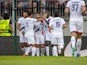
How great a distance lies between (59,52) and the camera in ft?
56.6

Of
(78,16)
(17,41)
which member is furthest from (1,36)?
(78,16)

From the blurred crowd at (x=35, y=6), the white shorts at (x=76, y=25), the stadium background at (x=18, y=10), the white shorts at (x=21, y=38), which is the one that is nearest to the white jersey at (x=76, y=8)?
the white shorts at (x=76, y=25)

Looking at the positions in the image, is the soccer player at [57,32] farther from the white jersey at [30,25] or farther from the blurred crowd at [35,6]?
the blurred crowd at [35,6]

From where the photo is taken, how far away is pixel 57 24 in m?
17.1

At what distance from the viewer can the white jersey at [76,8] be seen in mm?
14258

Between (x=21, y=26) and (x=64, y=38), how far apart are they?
1.68 meters

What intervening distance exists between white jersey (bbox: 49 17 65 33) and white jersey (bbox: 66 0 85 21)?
266cm

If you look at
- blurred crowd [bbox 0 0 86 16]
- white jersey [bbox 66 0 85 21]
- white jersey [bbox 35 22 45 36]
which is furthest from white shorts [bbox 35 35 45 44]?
white jersey [bbox 66 0 85 21]

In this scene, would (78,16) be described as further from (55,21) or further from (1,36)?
(1,36)

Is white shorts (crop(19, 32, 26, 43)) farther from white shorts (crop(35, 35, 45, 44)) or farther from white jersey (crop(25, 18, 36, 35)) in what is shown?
white shorts (crop(35, 35, 45, 44))

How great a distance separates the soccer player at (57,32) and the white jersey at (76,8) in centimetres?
266

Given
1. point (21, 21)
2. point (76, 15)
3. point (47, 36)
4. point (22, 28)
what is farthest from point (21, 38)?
point (76, 15)

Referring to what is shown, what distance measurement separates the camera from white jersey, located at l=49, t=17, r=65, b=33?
56.1 feet

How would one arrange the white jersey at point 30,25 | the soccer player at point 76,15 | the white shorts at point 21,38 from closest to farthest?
the soccer player at point 76,15, the white jersey at point 30,25, the white shorts at point 21,38
